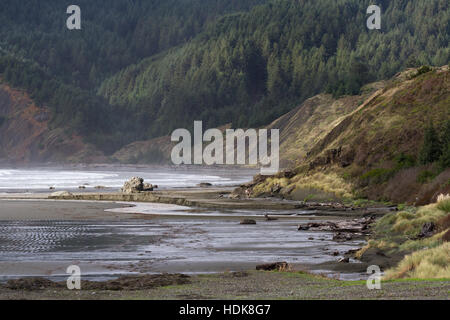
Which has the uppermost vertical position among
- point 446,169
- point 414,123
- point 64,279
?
point 414,123

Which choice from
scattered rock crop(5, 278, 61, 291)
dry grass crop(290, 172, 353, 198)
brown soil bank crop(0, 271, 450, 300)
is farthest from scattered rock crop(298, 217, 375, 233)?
scattered rock crop(5, 278, 61, 291)

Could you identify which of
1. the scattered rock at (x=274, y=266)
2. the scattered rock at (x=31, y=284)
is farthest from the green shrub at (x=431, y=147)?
the scattered rock at (x=31, y=284)

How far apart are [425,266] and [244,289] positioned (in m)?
5.53

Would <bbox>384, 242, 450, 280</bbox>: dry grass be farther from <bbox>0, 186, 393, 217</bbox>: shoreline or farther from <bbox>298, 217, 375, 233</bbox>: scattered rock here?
<bbox>0, 186, 393, 217</bbox>: shoreline

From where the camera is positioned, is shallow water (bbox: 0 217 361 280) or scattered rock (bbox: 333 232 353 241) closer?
shallow water (bbox: 0 217 361 280)

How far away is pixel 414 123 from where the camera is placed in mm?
62031

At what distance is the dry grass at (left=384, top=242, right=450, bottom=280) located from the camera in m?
21.3

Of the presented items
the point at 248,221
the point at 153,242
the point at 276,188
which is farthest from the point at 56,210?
the point at 276,188

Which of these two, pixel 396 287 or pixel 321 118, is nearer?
pixel 396 287

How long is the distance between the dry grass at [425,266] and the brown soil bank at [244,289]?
5.34 feet

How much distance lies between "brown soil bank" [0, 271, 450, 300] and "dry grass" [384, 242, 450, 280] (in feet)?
5.34
